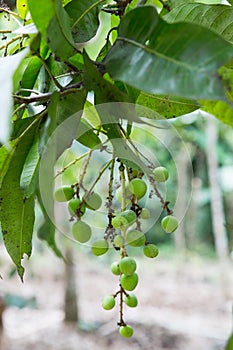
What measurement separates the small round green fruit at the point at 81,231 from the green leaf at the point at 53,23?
203 millimetres

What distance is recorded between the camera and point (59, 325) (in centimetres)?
375

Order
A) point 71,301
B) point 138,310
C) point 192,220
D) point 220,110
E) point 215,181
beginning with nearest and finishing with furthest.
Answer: point 220,110, point 71,301, point 138,310, point 215,181, point 192,220

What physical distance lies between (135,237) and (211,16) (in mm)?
271

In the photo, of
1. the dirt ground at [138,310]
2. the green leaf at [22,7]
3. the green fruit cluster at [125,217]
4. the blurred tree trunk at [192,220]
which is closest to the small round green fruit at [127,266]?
the green fruit cluster at [125,217]

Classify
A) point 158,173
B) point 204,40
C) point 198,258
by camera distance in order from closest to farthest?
1. point 204,40
2. point 158,173
3. point 198,258

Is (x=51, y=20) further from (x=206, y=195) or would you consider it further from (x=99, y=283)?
(x=206, y=195)

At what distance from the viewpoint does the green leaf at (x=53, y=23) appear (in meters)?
0.39

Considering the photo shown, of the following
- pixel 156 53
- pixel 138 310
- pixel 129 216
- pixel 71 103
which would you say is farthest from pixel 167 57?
pixel 138 310

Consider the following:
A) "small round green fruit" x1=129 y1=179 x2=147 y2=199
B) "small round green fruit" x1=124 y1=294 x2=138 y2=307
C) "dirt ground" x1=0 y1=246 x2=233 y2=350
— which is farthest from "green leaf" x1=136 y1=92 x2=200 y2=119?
"dirt ground" x1=0 y1=246 x2=233 y2=350

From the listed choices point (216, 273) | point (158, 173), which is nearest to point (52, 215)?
point (158, 173)

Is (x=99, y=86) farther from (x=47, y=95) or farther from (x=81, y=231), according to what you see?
(x=81, y=231)

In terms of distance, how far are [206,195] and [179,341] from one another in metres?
4.45

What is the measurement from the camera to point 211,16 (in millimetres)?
593

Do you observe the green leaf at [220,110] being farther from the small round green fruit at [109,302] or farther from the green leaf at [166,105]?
the small round green fruit at [109,302]
